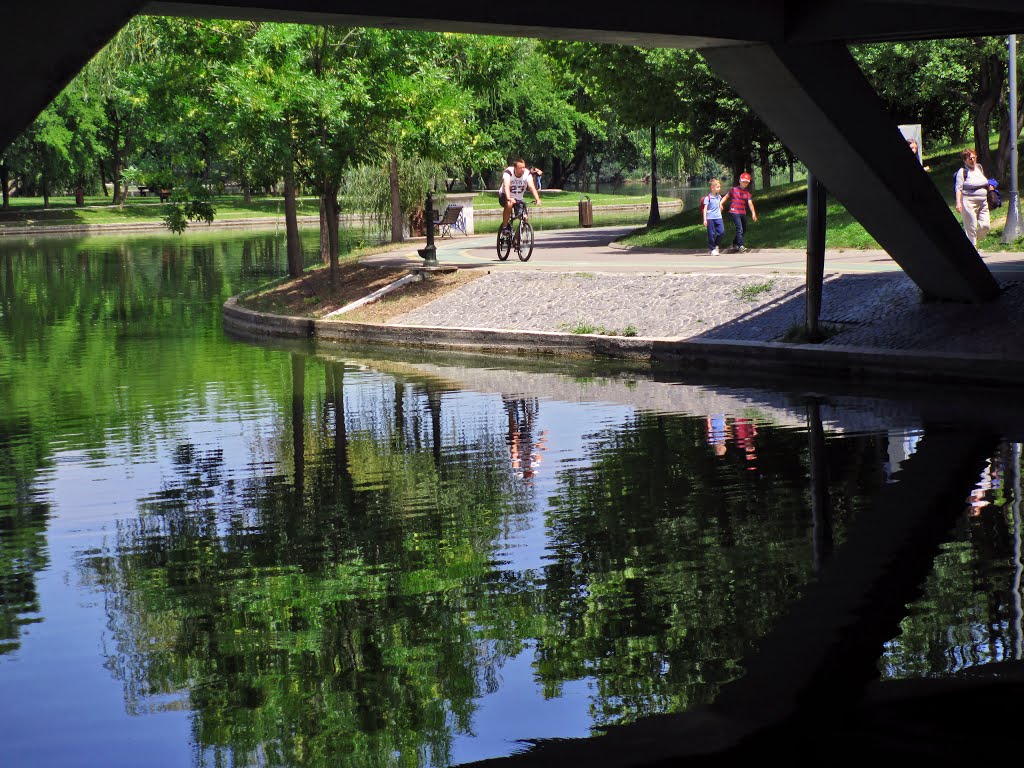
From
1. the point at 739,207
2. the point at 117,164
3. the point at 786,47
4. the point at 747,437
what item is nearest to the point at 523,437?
the point at 747,437

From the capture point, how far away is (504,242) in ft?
91.1

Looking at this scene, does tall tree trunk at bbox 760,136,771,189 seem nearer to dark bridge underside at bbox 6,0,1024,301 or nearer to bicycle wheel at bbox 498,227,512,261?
bicycle wheel at bbox 498,227,512,261

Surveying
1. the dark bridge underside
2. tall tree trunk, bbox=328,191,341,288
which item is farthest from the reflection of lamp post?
tall tree trunk, bbox=328,191,341,288

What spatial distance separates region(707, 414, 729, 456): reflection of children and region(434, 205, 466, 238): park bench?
79.2ft

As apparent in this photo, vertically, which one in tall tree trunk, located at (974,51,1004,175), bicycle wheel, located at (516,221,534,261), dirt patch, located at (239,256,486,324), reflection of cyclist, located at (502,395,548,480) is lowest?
reflection of cyclist, located at (502,395,548,480)

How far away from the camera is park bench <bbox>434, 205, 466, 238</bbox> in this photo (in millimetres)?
38938

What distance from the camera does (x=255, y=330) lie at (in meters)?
25.2

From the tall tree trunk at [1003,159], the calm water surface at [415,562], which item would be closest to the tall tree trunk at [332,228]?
the calm water surface at [415,562]

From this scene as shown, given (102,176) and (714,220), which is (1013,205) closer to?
(714,220)

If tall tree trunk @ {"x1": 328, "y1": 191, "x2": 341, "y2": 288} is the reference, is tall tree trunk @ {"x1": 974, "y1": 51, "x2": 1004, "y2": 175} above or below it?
above

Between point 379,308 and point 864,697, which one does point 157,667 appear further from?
point 379,308

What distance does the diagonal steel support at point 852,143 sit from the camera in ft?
43.7

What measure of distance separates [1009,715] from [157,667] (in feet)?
13.0

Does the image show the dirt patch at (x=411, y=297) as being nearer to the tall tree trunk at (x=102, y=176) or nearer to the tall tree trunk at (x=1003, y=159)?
the tall tree trunk at (x=1003, y=159)
